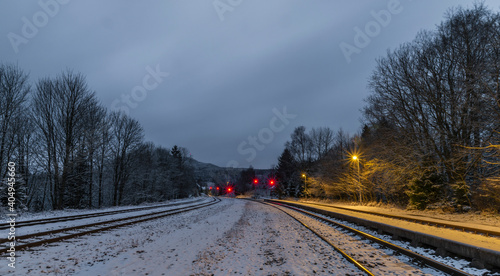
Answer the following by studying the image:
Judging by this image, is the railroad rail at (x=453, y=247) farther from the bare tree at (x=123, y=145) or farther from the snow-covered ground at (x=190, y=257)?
the bare tree at (x=123, y=145)

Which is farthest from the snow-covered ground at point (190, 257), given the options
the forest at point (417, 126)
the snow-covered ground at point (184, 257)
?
the forest at point (417, 126)

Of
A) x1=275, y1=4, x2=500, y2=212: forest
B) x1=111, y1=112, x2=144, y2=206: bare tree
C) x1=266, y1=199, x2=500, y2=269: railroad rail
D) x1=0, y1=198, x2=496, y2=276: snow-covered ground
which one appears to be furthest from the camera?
x1=111, y1=112, x2=144, y2=206: bare tree

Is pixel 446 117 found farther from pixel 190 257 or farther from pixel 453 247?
pixel 190 257

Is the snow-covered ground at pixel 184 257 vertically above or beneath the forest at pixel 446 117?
beneath

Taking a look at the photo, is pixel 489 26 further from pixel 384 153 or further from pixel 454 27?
pixel 384 153

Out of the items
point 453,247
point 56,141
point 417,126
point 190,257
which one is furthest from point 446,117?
point 56,141

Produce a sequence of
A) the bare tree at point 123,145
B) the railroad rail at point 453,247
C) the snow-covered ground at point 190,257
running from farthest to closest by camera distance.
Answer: the bare tree at point 123,145, the snow-covered ground at point 190,257, the railroad rail at point 453,247

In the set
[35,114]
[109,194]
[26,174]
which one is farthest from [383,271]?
[109,194]

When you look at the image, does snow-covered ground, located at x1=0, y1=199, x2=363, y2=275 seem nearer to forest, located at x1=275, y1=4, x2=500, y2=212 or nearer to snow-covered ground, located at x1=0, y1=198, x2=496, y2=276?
snow-covered ground, located at x1=0, y1=198, x2=496, y2=276

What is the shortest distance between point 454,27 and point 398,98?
666 centimetres

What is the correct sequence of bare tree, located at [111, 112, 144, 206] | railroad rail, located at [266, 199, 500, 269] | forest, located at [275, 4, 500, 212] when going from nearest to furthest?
1. railroad rail, located at [266, 199, 500, 269]
2. forest, located at [275, 4, 500, 212]
3. bare tree, located at [111, 112, 144, 206]

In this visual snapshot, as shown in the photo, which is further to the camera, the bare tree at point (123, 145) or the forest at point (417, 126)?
the bare tree at point (123, 145)

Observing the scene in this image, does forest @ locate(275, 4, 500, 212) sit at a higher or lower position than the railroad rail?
higher

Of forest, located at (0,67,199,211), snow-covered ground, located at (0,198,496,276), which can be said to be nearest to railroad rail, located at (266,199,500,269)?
snow-covered ground, located at (0,198,496,276)
